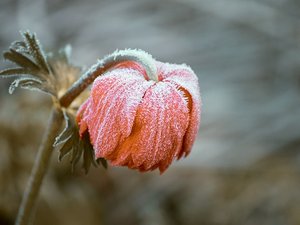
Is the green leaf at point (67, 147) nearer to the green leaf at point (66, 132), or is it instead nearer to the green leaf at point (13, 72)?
the green leaf at point (66, 132)

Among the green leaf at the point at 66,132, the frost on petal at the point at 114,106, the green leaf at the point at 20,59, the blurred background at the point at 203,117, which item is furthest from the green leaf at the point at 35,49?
the blurred background at the point at 203,117

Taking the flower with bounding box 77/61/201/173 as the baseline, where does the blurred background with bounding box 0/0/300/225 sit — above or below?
above

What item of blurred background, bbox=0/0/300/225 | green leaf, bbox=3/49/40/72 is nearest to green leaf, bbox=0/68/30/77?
green leaf, bbox=3/49/40/72

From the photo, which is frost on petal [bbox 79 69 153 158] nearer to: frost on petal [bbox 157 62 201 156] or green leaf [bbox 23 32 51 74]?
frost on petal [bbox 157 62 201 156]

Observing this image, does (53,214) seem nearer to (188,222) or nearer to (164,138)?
(188,222)

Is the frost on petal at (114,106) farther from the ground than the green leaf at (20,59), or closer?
closer

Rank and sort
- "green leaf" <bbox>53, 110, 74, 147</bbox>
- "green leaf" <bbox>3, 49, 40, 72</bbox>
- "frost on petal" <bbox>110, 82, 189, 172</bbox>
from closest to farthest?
1. "frost on petal" <bbox>110, 82, 189, 172</bbox>
2. "green leaf" <bbox>53, 110, 74, 147</bbox>
3. "green leaf" <bbox>3, 49, 40, 72</bbox>
